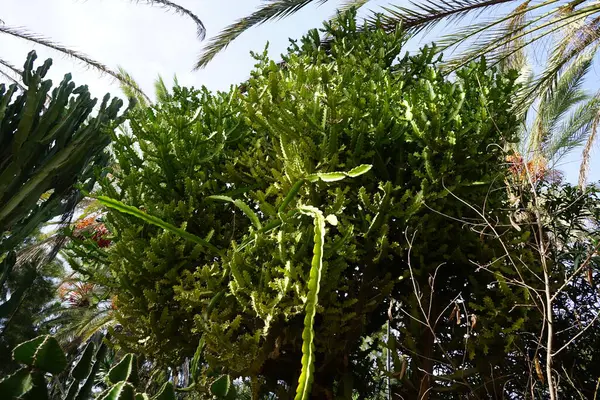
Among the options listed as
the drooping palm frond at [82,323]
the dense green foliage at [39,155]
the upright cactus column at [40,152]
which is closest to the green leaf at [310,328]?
the dense green foliage at [39,155]

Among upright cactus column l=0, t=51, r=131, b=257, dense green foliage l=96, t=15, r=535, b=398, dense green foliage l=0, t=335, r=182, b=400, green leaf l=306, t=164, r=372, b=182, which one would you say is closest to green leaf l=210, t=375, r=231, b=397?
dense green foliage l=0, t=335, r=182, b=400

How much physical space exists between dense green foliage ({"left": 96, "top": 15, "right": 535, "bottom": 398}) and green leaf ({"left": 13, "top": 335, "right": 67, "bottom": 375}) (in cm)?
59

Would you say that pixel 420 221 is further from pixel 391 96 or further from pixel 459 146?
pixel 391 96

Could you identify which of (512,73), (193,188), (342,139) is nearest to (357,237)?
(342,139)

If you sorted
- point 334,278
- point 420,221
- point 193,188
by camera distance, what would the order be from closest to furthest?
point 334,278
point 420,221
point 193,188

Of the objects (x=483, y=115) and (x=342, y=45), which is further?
(x=342, y=45)

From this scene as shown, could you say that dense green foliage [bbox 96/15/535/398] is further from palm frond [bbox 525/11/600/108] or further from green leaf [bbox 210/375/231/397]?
palm frond [bbox 525/11/600/108]

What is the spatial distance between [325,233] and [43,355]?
1.04 metres

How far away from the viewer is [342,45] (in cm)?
319

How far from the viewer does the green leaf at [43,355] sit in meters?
1.30

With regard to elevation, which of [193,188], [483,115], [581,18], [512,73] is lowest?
[193,188]

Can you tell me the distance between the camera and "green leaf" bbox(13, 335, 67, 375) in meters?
1.30

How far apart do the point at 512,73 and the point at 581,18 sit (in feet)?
6.63

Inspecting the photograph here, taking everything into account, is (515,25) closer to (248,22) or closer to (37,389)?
(248,22)
